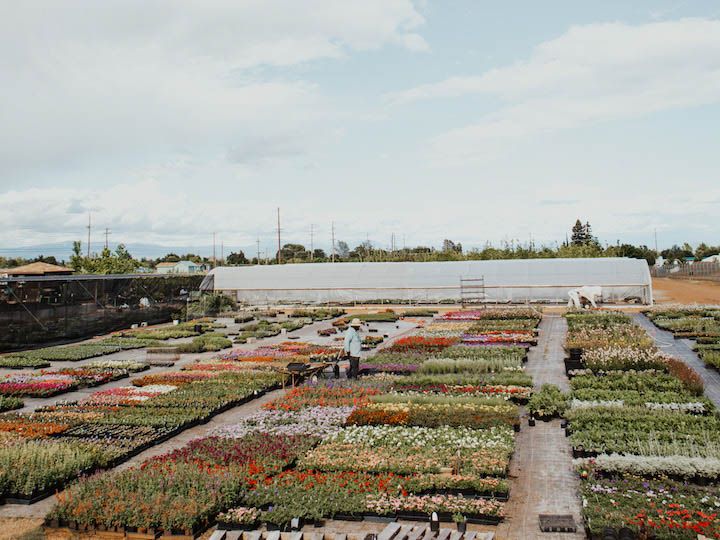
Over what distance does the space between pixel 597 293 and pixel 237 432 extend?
2890cm

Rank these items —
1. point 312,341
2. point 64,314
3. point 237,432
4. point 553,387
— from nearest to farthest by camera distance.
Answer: point 237,432
point 553,387
point 312,341
point 64,314

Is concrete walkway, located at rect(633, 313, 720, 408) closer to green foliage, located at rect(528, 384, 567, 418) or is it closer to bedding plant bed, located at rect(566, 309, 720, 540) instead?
bedding plant bed, located at rect(566, 309, 720, 540)

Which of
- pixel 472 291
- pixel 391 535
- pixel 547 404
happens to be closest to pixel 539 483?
pixel 391 535

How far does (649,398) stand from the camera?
13.3 meters

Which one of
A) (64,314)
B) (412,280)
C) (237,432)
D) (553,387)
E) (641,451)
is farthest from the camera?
(412,280)

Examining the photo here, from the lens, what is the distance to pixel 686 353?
818 inches

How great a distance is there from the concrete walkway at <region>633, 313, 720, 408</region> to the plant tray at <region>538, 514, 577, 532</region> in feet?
25.6

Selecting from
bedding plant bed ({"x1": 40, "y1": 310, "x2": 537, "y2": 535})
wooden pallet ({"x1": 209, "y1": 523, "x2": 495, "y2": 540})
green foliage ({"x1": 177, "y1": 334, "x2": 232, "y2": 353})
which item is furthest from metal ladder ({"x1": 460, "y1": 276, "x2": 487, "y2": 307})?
wooden pallet ({"x1": 209, "y1": 523, "x2": 495, "y2": 540})

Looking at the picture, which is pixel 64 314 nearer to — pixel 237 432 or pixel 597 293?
pixel 237 432

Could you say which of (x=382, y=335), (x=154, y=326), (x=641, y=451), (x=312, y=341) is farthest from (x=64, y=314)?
(x=641, y=451)

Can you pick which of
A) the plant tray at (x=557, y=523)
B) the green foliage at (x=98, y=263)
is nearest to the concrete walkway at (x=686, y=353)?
the plant tray at (x=557, y=523)

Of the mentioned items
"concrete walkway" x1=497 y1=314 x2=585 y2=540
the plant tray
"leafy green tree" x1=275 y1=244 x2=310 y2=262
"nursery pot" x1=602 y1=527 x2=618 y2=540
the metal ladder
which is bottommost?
"concrete walkway" x1=497 y1=314 x2=585 y2=540

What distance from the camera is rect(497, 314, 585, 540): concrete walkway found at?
25.6 feet

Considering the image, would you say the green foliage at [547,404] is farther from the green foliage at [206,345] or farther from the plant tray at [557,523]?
the green foliage at [206,345]
